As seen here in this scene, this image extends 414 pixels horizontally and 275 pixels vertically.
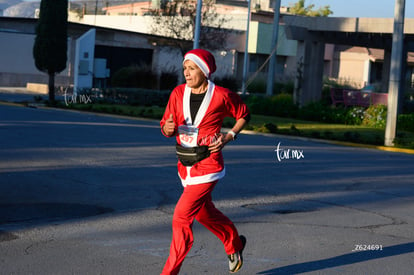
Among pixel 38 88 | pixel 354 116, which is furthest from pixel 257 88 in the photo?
pixel 354 116

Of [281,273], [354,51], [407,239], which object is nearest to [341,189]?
[407,239]

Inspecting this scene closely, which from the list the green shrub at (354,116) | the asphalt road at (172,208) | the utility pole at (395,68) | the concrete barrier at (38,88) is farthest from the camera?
the concrete barrier at (38,88)

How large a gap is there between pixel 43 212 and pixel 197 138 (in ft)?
11.1

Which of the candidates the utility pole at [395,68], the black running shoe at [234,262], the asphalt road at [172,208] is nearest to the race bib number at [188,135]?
the black running shoe at [234,262]

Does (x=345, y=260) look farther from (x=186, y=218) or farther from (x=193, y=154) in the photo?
(x=193, y=154)

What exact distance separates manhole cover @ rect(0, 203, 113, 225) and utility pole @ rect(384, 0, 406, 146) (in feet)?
42.8

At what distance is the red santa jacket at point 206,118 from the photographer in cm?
576

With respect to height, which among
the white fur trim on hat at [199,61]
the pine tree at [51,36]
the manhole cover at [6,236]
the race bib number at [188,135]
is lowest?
the manhole cover at [6,236]

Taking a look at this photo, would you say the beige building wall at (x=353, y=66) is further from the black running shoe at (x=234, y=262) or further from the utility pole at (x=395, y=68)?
the black running shoe at (x=234, y=262)

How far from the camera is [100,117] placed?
990 inches

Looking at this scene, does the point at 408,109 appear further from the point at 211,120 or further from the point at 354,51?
the point at 354,51

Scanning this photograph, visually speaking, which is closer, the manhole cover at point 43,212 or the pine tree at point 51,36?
the manhole cover at point 43,212

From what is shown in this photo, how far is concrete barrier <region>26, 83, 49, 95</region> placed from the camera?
39031 mm

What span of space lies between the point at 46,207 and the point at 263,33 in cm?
5196
